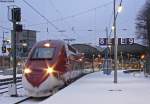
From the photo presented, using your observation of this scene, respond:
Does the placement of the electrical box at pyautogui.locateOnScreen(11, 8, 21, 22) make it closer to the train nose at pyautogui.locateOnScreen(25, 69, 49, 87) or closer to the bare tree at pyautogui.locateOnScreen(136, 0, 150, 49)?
the train nose at pyautogui.locateOnScreen(25, 69, 49, 87)

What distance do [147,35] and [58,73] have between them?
5677cm

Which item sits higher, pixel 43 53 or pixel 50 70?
pixel 43 53

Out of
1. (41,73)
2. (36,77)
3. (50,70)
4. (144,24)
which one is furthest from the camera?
(144,24)

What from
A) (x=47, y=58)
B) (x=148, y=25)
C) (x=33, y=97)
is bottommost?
(x=33, y=97)

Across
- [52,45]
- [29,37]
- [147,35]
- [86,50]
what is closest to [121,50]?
[86,50]

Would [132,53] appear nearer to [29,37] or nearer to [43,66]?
[29,37]

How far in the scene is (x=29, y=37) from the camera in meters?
111

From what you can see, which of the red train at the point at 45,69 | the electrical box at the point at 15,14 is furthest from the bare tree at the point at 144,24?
the electrical box at the point at 15,14

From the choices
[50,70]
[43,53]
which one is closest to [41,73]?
[50,70]

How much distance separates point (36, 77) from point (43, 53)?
260 cm

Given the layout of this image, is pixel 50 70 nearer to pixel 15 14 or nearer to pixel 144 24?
pixel 15 14

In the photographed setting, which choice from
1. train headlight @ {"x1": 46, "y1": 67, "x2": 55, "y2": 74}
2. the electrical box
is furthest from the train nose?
the electrical box

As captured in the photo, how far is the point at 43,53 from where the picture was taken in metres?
30.4

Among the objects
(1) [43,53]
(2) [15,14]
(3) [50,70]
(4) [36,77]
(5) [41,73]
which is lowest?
(4) [36,77]
